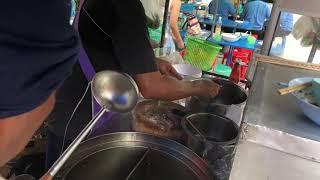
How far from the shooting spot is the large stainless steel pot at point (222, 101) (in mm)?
933

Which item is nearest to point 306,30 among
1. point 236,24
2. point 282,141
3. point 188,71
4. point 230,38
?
point 188,71

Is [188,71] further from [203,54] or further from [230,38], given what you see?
[230,38]

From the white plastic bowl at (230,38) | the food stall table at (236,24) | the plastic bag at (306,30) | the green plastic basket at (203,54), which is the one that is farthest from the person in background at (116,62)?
the food stall table at (236,24)

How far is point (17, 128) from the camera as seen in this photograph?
1.53 ft

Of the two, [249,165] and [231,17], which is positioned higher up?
[249,165]

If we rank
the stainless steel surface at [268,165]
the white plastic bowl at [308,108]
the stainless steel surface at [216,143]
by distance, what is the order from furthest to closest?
the stainless steel surface at [216,143] → the white plastic bowl at [308,108] → the stainless steel surface at [268,165]

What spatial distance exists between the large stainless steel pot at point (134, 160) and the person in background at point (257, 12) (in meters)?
4.51

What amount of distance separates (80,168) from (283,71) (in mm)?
703

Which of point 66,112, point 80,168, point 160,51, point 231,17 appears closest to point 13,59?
point 80,168

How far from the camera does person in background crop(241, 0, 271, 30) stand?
480 cm

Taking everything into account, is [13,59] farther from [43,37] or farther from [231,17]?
[231,17]

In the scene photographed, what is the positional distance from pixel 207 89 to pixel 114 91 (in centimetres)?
40

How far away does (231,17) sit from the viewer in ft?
16.7

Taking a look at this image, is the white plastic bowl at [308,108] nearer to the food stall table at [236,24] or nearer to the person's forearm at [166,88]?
the person's forearm at [166,88]
